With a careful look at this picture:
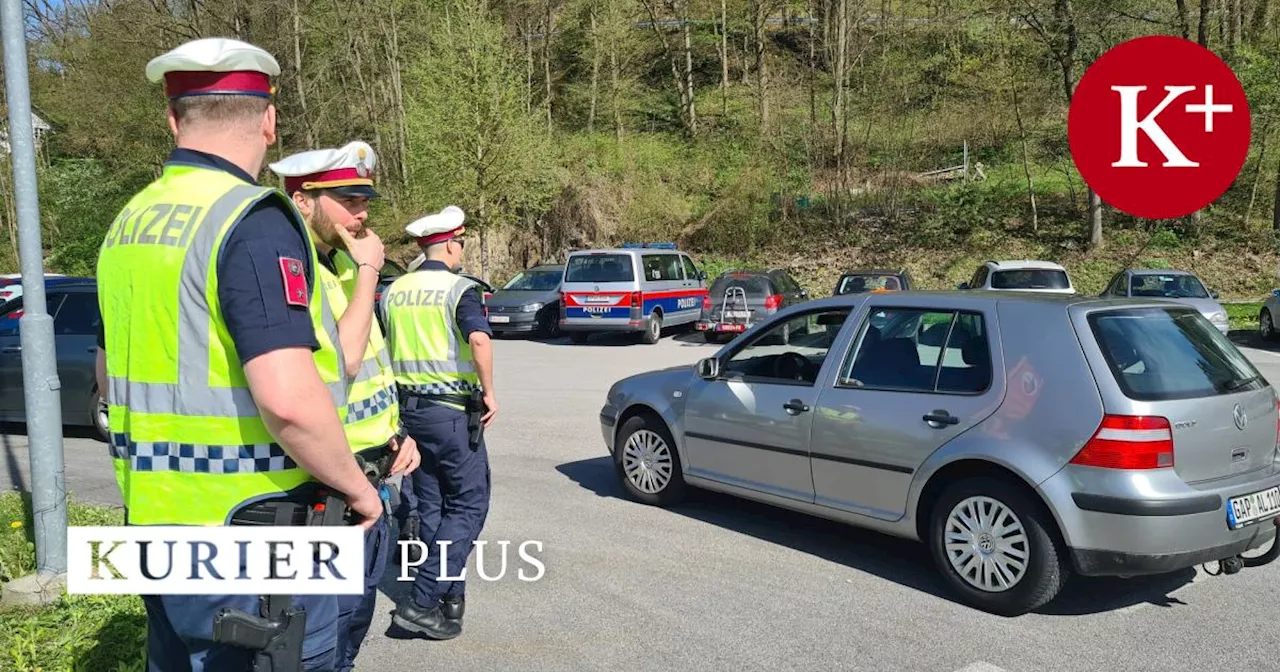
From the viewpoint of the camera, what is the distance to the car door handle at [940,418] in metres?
4.87

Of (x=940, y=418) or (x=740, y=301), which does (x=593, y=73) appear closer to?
(x=740, y=301)

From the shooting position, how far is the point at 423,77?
2847cm

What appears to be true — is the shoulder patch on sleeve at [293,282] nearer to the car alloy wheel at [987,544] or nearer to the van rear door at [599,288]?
the car alloy wheel at [987,544]

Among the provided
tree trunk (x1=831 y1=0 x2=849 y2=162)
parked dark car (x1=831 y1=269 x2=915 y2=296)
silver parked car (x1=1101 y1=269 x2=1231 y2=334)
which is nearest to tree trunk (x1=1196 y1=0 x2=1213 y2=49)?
tree trunk (x1=831 y1=0 x2=849 y2=162)

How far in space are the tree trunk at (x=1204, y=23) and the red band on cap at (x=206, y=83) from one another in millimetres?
28639

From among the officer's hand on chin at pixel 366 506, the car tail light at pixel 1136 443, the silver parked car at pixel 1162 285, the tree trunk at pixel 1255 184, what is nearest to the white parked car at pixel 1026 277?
the silver parked car at pixel 1162 285

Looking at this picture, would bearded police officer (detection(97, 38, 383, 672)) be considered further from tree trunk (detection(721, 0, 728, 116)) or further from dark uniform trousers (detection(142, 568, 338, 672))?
tree trunk (detection(721, 0, 728, 116))

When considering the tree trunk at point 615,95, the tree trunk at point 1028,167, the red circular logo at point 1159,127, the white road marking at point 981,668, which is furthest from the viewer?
the tree trunk at point 615,95

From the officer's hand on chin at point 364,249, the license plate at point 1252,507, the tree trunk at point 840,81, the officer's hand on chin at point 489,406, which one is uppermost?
the tree trunk at point 840,81

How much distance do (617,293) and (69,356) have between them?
434 inches

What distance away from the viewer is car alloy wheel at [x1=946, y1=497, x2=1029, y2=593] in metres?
4.64

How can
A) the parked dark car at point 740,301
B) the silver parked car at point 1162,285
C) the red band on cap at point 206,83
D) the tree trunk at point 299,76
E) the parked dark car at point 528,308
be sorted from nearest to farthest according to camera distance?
the red band on cap at point 206,83 < the silver parked car at point 1162,285 < the parked dark car at point 740,301 < the parked dark car at point 528,308 < the tree trunk at point 299,76

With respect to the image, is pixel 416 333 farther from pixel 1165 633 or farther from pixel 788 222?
pixel 788 222

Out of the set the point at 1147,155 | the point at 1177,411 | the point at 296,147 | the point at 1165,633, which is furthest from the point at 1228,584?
the point at 296,147
